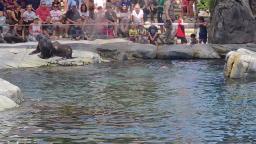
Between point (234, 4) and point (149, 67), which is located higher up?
point (234, 4)

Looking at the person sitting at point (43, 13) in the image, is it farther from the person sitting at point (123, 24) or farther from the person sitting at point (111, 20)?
the person sitting at point (123, 24)

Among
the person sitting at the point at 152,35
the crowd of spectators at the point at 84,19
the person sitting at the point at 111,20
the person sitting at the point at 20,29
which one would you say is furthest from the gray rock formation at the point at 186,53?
the person sitting at the point at 20,29

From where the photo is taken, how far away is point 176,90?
57.2ft

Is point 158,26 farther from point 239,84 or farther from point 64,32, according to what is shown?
point 239,84

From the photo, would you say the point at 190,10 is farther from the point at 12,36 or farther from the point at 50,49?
the point at 50,49

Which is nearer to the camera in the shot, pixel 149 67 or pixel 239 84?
pixel 239 84

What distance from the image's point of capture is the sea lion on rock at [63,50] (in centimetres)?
2370

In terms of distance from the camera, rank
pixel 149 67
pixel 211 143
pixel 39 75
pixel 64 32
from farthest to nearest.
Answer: pixel 64 32 < pixel 149 67 < pixel 39 75 < pixel 211 143

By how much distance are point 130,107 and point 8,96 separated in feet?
7.89

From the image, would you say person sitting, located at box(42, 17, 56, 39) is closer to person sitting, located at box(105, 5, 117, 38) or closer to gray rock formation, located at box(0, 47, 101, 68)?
person sitting, located at box(105, 5, 117, 38)

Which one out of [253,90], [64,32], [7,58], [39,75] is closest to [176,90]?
[253,90]

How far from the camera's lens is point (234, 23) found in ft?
92.2

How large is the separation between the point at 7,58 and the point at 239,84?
780 centimetres

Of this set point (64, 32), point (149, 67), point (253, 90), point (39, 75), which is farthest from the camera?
point (64, 32)
